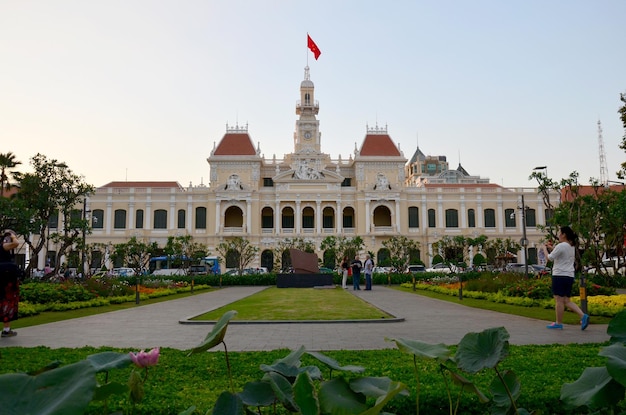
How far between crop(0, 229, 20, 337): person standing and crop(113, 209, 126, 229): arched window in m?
45.7

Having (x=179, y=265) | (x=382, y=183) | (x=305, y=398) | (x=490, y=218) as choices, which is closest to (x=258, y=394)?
(x=305, y=398)

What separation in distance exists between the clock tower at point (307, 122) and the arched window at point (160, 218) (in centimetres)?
1570

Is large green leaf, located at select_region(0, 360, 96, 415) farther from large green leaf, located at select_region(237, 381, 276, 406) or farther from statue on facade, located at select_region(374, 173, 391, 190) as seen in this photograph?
statue on facade, located at select_region(374, 173, 391, 190)

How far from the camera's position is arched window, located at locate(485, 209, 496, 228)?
53.5m

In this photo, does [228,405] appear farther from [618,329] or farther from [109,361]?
[618,329]

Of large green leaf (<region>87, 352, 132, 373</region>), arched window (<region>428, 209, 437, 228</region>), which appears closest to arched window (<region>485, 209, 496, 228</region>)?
arched window (<region>428, 209, 437, 228</region>)

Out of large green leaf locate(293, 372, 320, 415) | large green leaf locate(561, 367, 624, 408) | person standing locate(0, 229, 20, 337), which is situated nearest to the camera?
large green leaf locate(293, 372, 320, 415)

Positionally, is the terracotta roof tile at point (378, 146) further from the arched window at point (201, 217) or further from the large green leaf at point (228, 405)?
the large green leaf at point (228, 405)

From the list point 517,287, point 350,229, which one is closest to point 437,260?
point 350,229

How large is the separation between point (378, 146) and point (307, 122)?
8487mm

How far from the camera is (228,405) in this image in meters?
1.80

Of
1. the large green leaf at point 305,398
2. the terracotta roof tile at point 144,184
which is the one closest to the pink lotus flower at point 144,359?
the large green leaf at point 305,398

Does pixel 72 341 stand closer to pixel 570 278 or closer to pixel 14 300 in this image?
pixel 14 300

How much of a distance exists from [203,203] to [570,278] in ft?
153
